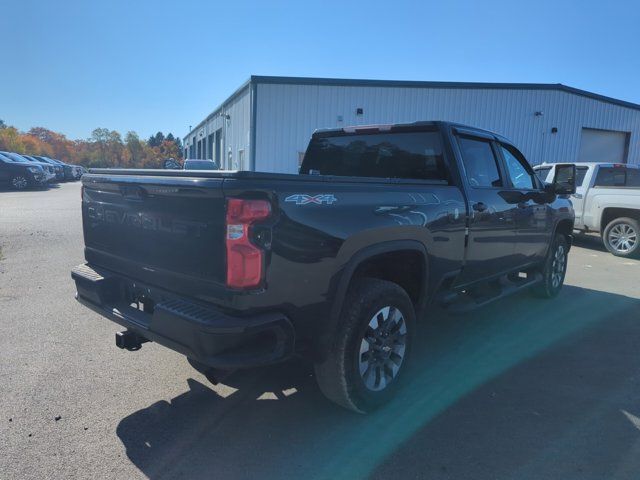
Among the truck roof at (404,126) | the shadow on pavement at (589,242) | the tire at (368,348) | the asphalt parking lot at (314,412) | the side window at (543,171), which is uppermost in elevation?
the truck roof at (404,126)

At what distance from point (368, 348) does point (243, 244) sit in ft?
4.19

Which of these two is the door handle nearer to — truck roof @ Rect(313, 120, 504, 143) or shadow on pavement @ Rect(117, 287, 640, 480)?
truck roof @ Rect(313, 120, 504, 143)

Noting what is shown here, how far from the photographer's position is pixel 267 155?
1945 cm

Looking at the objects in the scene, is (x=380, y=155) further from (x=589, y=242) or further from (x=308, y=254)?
(x=589, y=242)

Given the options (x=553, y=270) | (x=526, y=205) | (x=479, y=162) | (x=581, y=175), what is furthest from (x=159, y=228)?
(x=581, y=175)

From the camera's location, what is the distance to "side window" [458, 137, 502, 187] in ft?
14.1

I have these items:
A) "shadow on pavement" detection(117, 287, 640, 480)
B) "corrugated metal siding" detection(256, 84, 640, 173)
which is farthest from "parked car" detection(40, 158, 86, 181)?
"shadow on pavement" detection(117, 287, 640, 480)

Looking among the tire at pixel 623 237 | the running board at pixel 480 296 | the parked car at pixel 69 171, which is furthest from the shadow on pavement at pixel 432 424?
the parked car at pixel 69 171

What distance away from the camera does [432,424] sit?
319cm

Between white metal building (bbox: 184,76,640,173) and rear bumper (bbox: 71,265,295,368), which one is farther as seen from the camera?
white metal building (bbox: 184,76,640,173)

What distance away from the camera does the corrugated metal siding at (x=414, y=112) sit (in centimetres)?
1927

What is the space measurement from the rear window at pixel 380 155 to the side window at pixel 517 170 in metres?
1.20

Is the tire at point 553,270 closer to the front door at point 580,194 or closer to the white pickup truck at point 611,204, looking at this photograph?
the white pickup truck at point 611,204

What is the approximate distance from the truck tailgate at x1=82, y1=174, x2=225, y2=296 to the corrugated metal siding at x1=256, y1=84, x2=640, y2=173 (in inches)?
628
